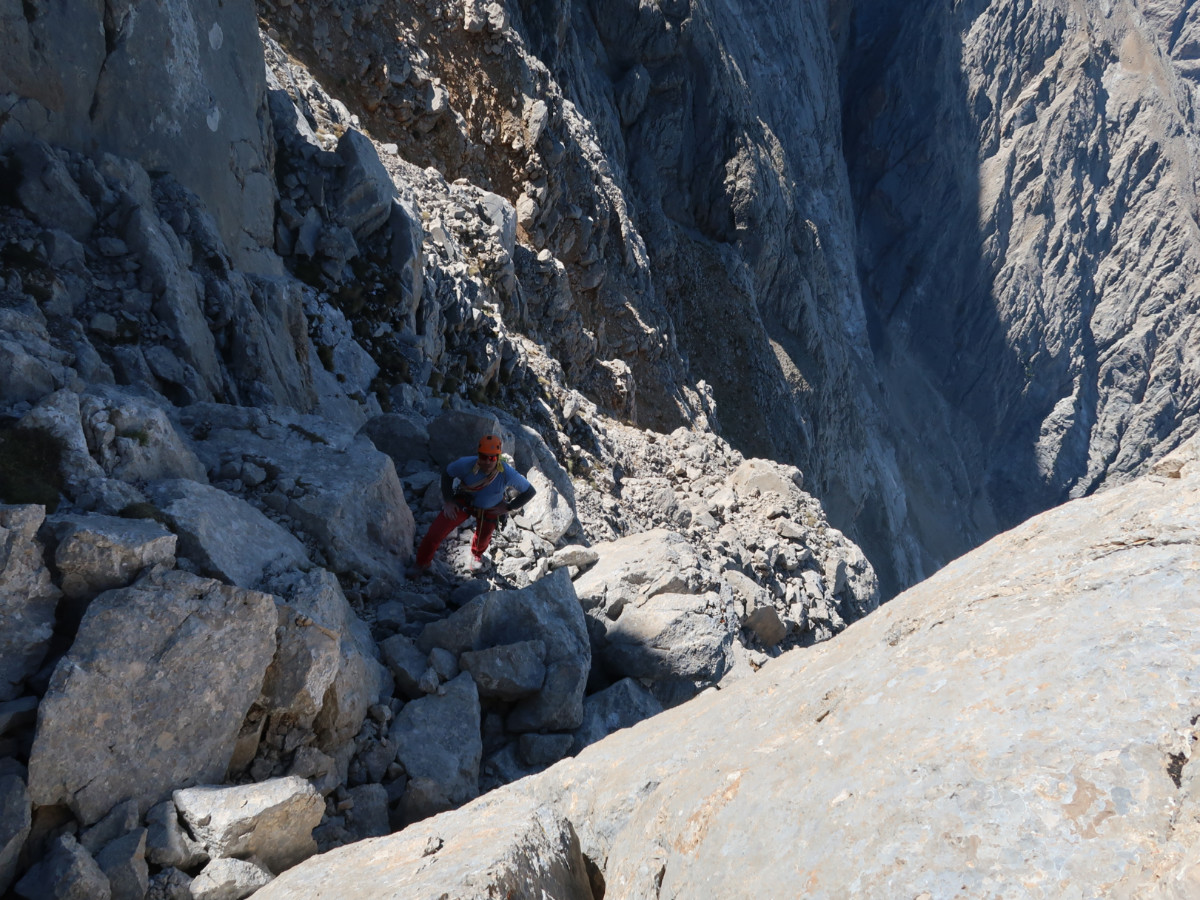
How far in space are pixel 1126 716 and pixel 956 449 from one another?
55.0m

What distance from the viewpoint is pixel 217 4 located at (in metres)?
10.2

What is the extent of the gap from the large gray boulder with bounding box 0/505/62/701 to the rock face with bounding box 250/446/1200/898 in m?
1.72

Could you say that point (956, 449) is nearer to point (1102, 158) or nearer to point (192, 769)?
point (1102, 158)

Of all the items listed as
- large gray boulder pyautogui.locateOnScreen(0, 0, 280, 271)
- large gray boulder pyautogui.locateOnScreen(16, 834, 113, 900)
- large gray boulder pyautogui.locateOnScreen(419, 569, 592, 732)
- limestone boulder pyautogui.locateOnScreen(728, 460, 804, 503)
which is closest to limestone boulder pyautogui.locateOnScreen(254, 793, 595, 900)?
large gray boulder pyautogui.locateOnScreen(16, 834, 113, 900)

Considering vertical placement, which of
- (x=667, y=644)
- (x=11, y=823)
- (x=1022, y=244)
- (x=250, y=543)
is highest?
(x=1022, y=244)

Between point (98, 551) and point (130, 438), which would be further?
point (130, 438)

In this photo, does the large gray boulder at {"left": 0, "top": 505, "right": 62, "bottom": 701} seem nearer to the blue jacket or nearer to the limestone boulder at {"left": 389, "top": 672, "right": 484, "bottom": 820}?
the limestone boulder at {"left": 389, "top": 672, "right": 484, "bottom": 820}

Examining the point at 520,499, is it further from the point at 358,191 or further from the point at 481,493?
the point at 358,191

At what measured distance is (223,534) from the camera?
532 cm

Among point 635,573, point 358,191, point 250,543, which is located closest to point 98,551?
point 250,543

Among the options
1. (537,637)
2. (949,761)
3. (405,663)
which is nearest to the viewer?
(949,761)

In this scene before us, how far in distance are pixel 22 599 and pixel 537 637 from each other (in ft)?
12.1

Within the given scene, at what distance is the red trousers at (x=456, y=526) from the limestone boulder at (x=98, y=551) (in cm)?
333

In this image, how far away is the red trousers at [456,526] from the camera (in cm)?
790
